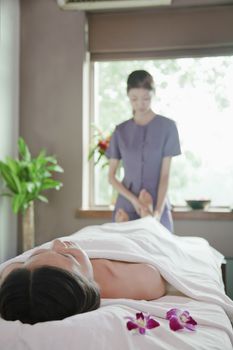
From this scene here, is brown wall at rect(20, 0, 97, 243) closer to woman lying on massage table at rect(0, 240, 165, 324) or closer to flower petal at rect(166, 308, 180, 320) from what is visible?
woman lying on massage table at rect(0, 240, 165, 324)

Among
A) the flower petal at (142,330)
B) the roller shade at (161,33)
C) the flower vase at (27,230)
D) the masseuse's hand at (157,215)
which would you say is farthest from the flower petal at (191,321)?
the roller shade at (161,33)

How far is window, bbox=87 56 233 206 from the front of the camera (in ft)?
11.0

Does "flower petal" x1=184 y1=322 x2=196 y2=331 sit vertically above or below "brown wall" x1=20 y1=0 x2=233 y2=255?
below

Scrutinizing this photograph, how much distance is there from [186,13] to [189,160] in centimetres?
109

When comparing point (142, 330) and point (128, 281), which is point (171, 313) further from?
point (128, 281)

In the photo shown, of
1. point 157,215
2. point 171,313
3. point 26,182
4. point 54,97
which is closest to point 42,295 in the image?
point 171,313

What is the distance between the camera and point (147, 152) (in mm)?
2549

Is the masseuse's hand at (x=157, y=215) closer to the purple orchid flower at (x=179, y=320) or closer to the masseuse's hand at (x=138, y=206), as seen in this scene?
the masseuse's hand at (x=138, y=206)

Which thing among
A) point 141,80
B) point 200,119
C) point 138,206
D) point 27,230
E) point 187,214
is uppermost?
point 141,80

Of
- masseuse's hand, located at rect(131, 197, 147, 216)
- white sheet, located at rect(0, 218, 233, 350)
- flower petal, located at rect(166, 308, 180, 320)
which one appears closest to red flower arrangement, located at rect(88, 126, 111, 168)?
masseuse's hand, located at rect(131, 197, 147, 216)

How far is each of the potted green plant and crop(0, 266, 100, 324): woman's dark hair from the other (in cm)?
196

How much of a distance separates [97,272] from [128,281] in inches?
3.9

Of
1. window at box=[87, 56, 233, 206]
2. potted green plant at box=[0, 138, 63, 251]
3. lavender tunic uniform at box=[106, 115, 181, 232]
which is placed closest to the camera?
lavender tunic uniform at box=[106, 115, 181, 232]

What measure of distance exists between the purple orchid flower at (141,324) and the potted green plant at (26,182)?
207cm
